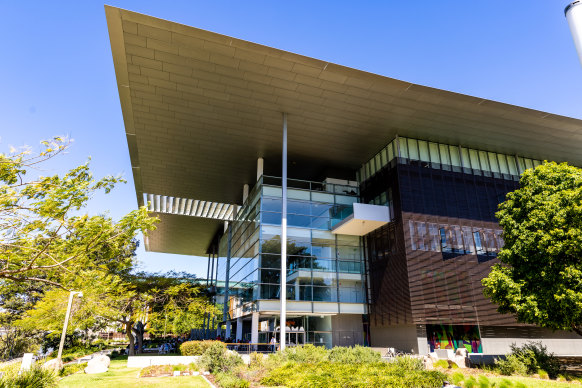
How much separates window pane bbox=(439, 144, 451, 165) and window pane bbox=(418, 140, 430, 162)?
1388 millimetres

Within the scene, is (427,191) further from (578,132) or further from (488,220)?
(578,132)

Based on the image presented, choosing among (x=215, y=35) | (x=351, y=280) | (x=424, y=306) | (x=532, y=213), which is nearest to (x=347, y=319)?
(x=351, y=280)

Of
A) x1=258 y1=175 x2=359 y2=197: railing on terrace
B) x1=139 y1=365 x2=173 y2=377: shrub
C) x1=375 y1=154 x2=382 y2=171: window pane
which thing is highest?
x1=375 y1=154 x2=382 y2=171: window pane

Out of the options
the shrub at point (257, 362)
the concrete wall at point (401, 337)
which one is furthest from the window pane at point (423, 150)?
the shrub at point (257, 362)

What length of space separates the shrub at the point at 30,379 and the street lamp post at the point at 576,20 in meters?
11.8

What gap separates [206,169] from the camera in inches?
1268

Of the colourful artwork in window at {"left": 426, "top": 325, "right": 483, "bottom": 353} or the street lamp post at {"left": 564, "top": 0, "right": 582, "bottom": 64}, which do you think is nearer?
the street lamp post at {"left": 564, "top": 0, "right": 582, "bottom": 64}

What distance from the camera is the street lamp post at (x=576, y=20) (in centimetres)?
280

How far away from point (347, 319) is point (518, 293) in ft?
45.6

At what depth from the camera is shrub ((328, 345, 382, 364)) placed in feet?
53.1

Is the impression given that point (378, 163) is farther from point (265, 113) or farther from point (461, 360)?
point (461, 360)

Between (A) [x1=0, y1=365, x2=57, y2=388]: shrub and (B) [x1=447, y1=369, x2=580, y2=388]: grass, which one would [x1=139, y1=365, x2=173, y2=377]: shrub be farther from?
(B) [x1=447, y1=369, x2=580, y2=388]: grass

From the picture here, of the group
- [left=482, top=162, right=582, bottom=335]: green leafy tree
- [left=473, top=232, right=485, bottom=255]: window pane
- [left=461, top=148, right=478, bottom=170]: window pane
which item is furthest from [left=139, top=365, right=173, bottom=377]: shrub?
[left=461, top=148, right=478, bottom=170]: window pane

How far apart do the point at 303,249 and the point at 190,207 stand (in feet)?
72.2
